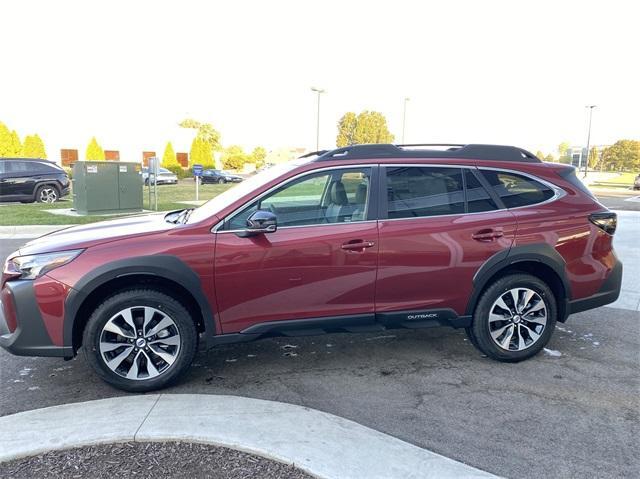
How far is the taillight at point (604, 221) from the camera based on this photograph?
4.23 meters

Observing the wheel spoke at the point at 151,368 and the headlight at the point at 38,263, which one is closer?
the headlight at the point at 38,263

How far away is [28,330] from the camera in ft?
11.0

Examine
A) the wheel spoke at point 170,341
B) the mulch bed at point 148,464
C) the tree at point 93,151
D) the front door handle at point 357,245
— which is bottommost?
the mulch bed at point 148,464

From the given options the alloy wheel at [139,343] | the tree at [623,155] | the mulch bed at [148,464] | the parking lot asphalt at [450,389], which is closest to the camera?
the mulch bed at [148,464]

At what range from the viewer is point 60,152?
47625 mm

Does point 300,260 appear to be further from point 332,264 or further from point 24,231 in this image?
point 24,231

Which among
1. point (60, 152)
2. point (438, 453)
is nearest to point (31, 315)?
point (438, 453)

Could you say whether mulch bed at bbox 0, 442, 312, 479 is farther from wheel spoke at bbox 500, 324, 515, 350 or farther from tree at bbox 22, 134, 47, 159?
tree at bbox 22, 134, 47, 159

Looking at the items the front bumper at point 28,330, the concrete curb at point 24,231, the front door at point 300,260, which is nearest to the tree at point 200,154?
the concrete curb at point 24,231

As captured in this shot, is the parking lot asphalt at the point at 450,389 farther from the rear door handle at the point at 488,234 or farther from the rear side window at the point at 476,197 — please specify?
the rear side window at the point at 476,197

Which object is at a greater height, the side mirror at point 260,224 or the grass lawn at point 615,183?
the side mirror at point 260,224

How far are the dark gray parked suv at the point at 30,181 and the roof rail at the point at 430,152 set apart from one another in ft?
52.3

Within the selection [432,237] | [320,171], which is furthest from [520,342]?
[320,171]

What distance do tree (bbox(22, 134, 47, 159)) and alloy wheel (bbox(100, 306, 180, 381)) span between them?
149 ft
